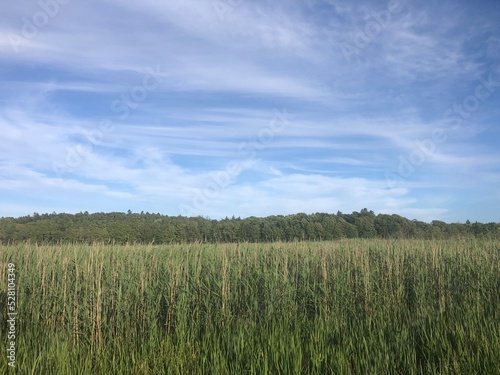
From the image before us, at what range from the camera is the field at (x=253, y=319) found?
3.85 m

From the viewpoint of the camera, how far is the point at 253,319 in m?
6.29

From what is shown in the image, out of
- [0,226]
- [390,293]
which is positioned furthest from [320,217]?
[390,293]

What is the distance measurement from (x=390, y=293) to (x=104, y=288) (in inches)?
220

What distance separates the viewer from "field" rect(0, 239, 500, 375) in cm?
385

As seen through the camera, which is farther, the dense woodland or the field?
the dense woodland

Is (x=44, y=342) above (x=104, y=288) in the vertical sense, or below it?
below

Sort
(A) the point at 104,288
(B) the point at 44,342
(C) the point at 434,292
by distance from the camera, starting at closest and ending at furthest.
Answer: (B) the point at 44,342 < (A) the point at 104,288 < (C) the point at 434,292

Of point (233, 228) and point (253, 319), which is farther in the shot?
point (233, 228)

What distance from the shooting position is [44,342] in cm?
489

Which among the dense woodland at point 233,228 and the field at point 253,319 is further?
the dense woodland at point 233,228

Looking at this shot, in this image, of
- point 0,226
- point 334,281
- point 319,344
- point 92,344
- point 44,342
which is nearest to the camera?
point 319,344

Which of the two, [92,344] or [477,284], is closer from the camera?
[92,344]

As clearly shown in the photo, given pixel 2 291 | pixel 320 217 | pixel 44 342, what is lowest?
pixel 44 342

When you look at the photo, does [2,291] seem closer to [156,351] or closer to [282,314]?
[156,351]
